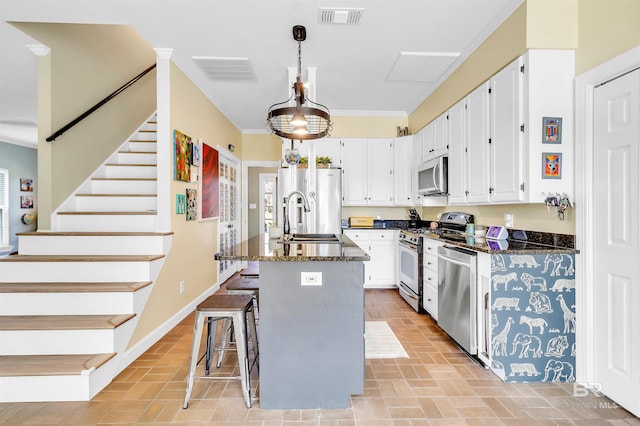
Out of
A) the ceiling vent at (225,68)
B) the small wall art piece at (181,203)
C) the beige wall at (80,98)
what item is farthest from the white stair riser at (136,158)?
the ceiling vent at (225,68)

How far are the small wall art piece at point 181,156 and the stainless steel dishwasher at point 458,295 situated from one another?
2796mm

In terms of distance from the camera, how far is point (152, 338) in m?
2.81

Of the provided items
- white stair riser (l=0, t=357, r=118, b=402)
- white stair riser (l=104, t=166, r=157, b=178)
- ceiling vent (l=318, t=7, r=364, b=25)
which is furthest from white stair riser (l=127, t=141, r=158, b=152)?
white stair riser (l=0, t=357, r=118, b=402)

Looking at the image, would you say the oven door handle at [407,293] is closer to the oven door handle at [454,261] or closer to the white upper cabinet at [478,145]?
the oven door handle at [454,261]

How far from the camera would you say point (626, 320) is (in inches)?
75.4

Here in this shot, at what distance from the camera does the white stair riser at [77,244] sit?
9.05 ft

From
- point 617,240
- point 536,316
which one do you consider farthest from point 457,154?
point 536,316

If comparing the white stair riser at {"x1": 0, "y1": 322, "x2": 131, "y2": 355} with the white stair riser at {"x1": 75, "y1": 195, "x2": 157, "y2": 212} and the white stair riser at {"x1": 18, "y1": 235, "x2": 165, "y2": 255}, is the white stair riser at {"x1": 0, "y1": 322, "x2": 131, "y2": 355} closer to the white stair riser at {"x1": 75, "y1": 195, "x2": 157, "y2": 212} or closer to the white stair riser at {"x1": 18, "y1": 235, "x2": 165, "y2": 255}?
the white stair riser at {"x1": 18, "y1": 235, "x2": 165, "y2": 255}

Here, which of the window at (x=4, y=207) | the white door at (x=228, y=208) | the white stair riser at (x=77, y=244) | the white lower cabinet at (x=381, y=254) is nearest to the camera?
the white stair riser at (x=77, y=244)

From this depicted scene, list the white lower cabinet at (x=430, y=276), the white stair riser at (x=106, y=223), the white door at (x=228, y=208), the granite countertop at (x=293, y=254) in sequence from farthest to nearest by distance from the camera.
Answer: the white door at (x=228, y=208) → the white lower cabinet at (x=430, y=276) → the white stair riser at (x=106, y=223) → the granite countertop at (x=293, y=254)

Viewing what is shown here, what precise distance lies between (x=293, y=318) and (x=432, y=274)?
6.26 feet

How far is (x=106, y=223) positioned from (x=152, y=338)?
1219mm

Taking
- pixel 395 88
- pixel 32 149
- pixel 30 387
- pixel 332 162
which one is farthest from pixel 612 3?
pixel 32 149

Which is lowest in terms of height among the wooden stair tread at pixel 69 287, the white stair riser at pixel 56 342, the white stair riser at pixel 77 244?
the white stair riser at pixel 56 342
